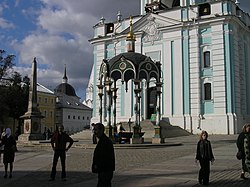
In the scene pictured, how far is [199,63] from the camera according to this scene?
124ft

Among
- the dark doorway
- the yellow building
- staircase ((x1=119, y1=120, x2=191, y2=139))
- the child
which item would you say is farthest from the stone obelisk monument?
the yellow building

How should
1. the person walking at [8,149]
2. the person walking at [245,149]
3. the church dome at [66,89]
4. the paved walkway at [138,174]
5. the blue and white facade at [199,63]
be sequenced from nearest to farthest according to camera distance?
the paved walkway at [138,174] → the person walking at [245,149] → the person walking at [8,149] → the blue and white facade at [199,63] → the church dome at [66,89]

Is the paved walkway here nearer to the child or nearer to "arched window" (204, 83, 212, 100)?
the child

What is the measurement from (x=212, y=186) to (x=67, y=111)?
75.0 m

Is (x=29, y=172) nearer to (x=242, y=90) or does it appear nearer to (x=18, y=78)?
(x=242, y=90)

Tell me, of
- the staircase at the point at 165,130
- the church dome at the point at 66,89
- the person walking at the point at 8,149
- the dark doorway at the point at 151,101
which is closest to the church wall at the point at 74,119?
the church dome at the point at 66,89

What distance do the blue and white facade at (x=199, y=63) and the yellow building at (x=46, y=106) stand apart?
34496 millimetres

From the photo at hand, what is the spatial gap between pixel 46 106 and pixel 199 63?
44.6 m

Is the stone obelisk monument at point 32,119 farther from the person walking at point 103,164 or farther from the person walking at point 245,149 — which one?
the person walking at point 103,164

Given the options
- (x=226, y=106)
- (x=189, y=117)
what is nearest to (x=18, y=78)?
(x=189, y=117)

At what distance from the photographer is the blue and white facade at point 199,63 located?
Result: 118 feet

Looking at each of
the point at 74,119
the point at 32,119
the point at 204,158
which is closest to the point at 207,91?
the point at 32,119

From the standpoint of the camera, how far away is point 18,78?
56.9m

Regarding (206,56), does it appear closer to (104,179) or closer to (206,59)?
(206,59)
